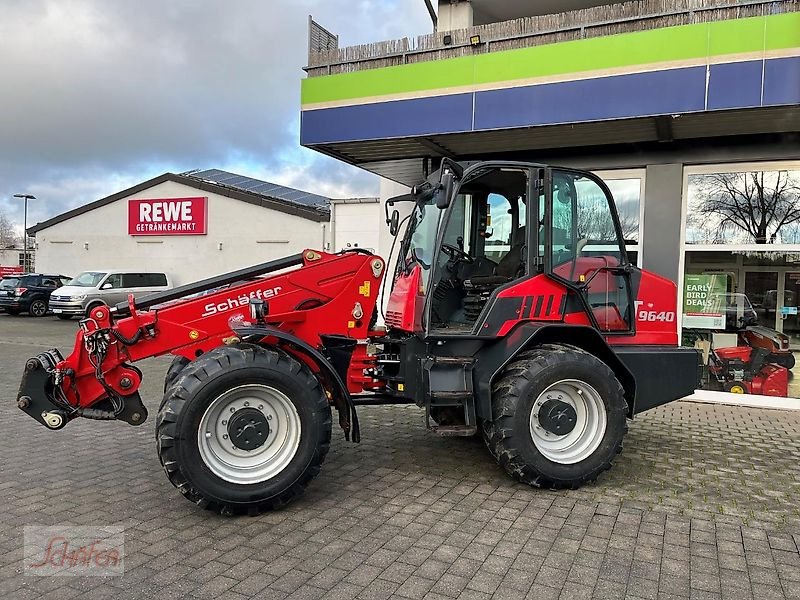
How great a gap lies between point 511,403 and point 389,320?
4.96 feet

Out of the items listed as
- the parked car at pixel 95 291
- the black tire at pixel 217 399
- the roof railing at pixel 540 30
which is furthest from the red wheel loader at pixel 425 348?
the parked car at pixel 95 291

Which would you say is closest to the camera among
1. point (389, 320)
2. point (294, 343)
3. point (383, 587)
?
point (383, 587)

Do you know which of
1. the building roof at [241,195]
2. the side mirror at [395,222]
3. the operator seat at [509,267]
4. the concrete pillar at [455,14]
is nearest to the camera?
the operator seat at [509,267]

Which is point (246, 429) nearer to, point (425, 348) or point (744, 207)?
point (425, 348)

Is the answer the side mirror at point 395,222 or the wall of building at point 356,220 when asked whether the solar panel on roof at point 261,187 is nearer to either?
the wall of building at point 356,220

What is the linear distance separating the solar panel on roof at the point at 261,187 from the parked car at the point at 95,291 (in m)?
5.78

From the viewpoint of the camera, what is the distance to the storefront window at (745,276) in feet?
28.5

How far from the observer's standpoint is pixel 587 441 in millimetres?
5168

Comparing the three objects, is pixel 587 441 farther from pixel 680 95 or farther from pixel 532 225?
pixel 680 95

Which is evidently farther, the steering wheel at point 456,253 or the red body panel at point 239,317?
the steering wheel at point 456,253

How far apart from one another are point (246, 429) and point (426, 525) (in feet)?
4.72

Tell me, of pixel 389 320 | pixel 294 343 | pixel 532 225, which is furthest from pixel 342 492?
pixel 532 225

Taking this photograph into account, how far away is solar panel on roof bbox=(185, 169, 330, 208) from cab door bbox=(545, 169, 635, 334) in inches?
840

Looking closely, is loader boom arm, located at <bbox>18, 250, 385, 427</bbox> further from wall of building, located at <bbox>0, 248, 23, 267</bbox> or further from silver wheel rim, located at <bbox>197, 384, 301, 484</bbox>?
wall of building, located at <bbox>0, 248, 23, 267</bbox>
